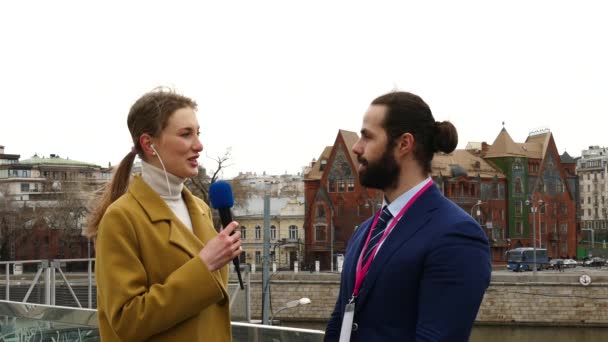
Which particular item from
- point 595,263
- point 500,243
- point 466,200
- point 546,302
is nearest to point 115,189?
point 546,302

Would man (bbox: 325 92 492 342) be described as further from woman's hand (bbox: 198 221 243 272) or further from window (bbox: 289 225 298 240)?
window (bbox: 289 225 298 240)

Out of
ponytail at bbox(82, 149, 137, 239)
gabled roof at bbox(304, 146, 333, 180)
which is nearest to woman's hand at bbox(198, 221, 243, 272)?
ponytail at bbox(82, 149, 137, 239)

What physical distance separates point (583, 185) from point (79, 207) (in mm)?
87769

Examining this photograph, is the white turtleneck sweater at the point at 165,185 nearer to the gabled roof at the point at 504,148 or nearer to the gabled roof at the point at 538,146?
the gabled roof at the point at 504,148

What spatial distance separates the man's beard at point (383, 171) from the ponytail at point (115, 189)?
2.84 feet

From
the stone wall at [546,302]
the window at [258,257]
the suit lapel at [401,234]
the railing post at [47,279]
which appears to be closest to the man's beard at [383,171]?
the suit lapel at [401,234]

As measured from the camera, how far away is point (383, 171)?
9.54 feet

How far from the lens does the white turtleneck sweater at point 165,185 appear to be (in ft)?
10.4

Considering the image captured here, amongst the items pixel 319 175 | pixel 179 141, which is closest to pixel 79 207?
pixel 319 175

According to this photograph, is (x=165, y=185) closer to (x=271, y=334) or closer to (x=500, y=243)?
(x=271, y=334)

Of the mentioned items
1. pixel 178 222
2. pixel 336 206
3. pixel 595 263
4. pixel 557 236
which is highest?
pixel 178 222

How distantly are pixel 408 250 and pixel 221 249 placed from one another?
60 centimetres

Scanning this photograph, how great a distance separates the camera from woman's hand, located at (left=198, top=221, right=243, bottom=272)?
9.48 ft

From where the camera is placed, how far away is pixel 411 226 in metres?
2.79
